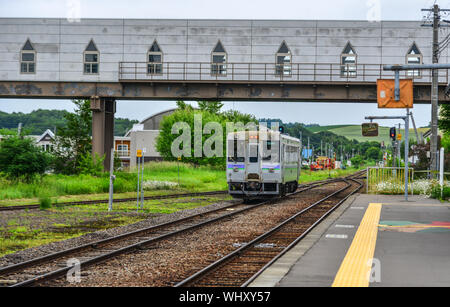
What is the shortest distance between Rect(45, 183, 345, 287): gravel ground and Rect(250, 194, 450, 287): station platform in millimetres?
1506

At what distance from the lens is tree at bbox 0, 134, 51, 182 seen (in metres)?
27.6

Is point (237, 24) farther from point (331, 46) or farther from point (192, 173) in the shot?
point (192, 173)

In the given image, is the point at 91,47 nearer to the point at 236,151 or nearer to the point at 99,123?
the point at 99,123

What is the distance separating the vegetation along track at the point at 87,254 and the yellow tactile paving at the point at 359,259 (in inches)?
176

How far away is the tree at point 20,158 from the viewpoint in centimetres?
2762

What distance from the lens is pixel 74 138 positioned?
4281cm

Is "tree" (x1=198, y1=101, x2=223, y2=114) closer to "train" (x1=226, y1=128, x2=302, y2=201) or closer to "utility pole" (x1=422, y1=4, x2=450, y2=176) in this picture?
"utility pole" (x1=422, y1=4, x2=450, y2=176)

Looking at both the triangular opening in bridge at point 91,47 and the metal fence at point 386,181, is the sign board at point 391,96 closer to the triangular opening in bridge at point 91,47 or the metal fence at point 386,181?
the metal fence at point 386,181

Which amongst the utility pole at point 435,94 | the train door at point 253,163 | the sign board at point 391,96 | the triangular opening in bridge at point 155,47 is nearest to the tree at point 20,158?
the train door at point 253,163

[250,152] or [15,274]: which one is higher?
[250,152]

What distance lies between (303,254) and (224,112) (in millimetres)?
77805

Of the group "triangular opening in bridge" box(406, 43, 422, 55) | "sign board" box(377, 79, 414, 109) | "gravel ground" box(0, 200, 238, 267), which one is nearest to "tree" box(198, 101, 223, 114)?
"triangular opening in bridge" box(406, 43, 422, 55)
